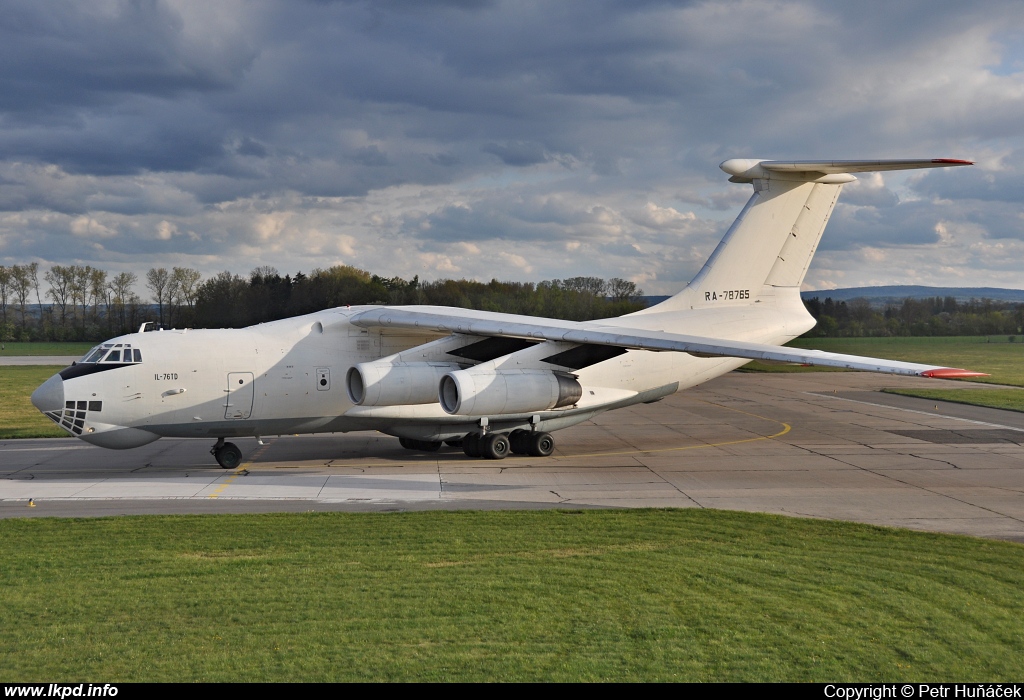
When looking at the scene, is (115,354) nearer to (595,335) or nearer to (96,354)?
(96,354)

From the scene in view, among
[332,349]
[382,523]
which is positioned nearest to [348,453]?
[332,349]

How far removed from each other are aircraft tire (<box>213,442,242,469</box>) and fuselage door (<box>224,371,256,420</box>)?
858 millimetres

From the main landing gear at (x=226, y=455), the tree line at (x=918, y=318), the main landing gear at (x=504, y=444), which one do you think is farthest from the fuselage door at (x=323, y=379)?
the tree line at (x=918, y=318)

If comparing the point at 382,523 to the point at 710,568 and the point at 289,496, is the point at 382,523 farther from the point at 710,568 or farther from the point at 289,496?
the point at 710,568

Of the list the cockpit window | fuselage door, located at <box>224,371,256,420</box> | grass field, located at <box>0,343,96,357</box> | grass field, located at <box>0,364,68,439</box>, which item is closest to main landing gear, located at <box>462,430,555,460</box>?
fuselage door, located at <box>224,371,256,420</box>

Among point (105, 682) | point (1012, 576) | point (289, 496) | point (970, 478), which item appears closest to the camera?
point (105, 682)

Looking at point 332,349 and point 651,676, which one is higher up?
point 332,349

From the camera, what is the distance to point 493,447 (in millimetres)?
18609

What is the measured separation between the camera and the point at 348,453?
65.2ft

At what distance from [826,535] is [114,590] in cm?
833

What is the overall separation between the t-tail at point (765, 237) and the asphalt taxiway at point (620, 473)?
141 inches

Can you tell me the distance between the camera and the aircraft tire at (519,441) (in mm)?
19000

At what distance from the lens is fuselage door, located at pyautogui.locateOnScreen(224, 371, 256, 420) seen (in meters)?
16.8

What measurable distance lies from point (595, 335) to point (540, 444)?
11.6 feet
